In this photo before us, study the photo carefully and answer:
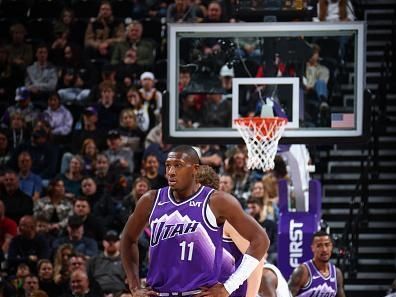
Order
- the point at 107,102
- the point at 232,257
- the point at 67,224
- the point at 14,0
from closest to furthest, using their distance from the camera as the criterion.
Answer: the point at 232,257
the point at 67,224
the point at 107,102
the point at 14,0

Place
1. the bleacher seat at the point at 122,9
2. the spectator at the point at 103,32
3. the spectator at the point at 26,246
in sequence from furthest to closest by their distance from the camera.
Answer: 1. the bleacher seat at the point at 122,9
2. the spectator at the point at 103,32
3. the spectator at the point at 26,246

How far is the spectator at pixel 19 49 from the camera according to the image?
1659 cm

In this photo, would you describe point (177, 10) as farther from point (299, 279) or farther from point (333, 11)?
point (299, 279)

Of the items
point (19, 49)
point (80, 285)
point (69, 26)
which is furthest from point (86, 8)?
point (80, 285)

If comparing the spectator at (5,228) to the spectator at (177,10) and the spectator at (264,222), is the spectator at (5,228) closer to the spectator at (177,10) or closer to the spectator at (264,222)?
the spectator at (264,222)

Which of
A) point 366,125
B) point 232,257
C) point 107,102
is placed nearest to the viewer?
point 232,257

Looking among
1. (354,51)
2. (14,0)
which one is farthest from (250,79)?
(14,0)

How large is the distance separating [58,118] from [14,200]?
1.76m

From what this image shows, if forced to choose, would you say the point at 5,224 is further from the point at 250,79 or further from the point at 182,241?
the point at 182,241

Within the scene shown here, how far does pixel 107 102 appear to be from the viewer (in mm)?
15328

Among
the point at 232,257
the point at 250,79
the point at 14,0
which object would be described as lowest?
the point at 232,257

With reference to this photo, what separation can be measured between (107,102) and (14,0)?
3262 mm

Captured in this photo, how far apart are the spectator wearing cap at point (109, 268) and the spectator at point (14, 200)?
5.86ft

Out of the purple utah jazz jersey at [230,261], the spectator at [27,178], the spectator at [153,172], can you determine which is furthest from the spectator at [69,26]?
the purple utah jazz jersey at [230,261]
